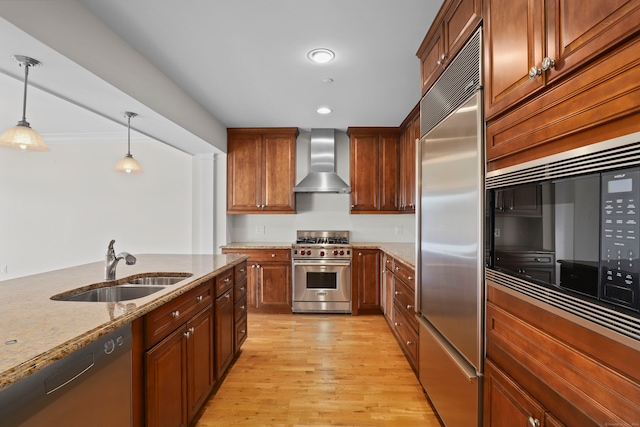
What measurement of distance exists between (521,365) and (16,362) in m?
1.58

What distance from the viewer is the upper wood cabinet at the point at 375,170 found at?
438 centimetres

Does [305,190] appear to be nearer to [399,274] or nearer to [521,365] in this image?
[399,274]

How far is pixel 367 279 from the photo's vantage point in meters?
4.14

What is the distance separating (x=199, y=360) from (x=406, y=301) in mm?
1695

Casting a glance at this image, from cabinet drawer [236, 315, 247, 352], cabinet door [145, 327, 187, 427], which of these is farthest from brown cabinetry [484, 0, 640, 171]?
cabinet drawer [236, 315, 247, 352]

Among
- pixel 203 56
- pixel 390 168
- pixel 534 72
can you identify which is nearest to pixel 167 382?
pixel 534 72

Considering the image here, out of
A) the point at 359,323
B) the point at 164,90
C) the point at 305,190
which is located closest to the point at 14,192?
the point at 164,90

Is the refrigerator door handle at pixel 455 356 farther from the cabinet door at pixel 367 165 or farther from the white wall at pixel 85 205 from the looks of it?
the white wall at pixel 85 205

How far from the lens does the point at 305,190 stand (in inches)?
171

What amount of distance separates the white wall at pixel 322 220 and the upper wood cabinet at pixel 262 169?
13.0 inches

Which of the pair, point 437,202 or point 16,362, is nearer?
point 16,362

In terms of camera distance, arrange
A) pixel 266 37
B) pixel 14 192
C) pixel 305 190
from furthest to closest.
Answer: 1. pixel 14 192
2. pixel 305 190
3. pixel 266 37

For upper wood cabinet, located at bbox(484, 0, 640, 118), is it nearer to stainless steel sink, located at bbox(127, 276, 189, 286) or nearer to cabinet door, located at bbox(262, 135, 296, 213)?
stainless steel sink, located at bbox(127, 276, 189, 286)

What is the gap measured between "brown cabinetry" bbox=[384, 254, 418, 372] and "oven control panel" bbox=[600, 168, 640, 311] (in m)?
1.75
